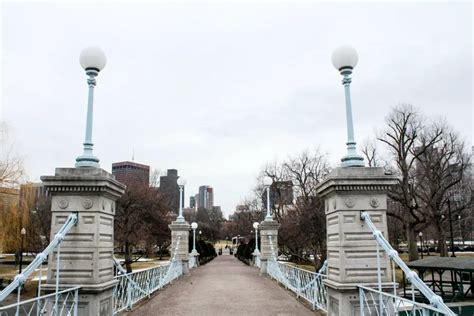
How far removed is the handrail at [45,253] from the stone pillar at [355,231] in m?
3.95

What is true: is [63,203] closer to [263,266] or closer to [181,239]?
[181,239]

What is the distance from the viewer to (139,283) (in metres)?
11.8

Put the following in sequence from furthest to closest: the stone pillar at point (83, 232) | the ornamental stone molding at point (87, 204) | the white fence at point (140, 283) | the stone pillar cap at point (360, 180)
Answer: the white fence at point (140, 283) → the stone pillar cap at point (360, 180) → the ornamental stone molding at point (87, 204) → the stone pillar at point (83, 232)

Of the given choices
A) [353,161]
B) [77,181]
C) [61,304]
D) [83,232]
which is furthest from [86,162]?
[353,161]

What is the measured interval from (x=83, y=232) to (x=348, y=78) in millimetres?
4930

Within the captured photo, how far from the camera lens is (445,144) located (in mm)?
31625

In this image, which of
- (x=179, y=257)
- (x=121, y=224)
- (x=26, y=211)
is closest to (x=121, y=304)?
(x=179, y=257)

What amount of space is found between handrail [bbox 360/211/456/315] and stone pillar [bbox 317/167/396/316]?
0.65 feet

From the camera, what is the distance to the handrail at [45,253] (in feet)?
16.3

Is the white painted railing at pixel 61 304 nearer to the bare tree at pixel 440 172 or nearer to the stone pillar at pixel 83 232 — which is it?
the stone pillar at pixel 83 232

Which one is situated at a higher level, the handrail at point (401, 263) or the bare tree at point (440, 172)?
the bare tree at point (440, 172)

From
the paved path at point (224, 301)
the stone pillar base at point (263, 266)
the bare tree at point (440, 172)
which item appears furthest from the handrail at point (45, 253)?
the bare tree at point (440, 172)

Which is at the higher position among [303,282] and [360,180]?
[360,180]

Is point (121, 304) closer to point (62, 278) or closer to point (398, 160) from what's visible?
point (62, 278)
